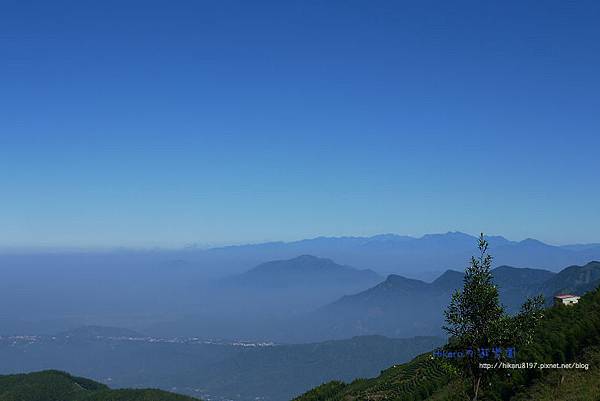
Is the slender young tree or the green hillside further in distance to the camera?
the green hillside

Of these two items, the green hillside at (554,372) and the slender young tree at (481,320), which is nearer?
the slender young tree at (481,320)

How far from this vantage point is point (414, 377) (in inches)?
4363

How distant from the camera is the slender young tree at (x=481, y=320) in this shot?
34.3 meters

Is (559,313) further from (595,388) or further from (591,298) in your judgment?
(595,388)

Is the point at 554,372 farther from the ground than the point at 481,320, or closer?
closer

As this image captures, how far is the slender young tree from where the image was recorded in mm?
34312

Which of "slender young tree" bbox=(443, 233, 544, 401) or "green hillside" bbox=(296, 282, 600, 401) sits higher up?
"slender young tree" bbox=(443, 233, 544, 401)

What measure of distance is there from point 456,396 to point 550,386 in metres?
18.6

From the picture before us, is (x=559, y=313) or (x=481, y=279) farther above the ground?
(x=481, y=279)

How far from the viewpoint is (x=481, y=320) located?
34906 mm

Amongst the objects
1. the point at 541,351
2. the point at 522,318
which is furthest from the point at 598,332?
the point at 522,318

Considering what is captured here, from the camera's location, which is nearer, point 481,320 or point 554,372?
point 481,320

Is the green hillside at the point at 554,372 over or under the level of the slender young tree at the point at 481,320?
under

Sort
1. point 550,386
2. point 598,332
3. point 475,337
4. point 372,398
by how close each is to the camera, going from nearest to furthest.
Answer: point 475,337 < point 550,386 < point 598,332 < point 372,398
